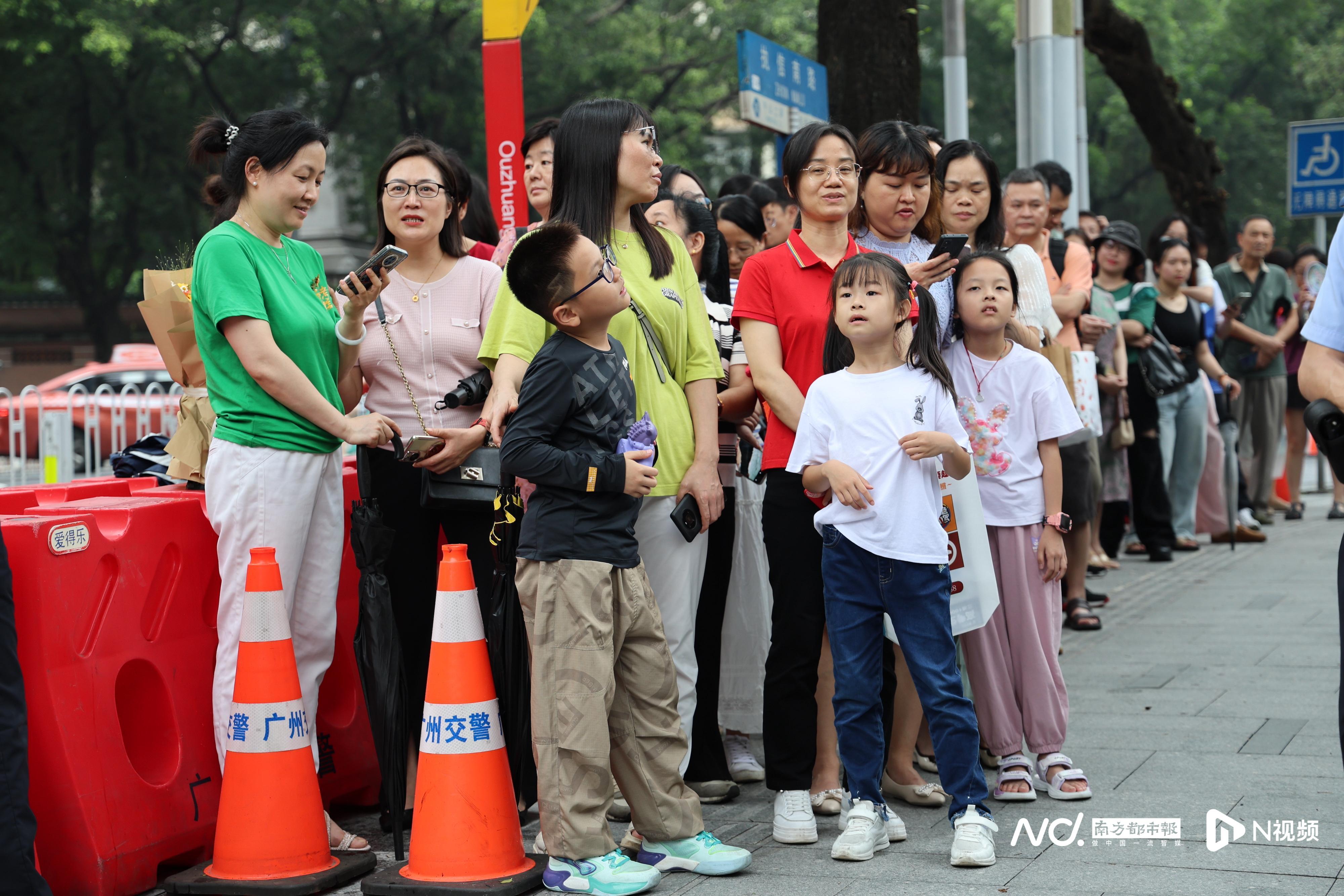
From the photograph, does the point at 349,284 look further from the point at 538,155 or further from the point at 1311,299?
the point at 1311,299

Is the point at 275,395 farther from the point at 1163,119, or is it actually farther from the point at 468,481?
the point at 1163,119

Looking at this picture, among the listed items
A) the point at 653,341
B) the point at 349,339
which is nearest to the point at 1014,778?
the point at 653,341

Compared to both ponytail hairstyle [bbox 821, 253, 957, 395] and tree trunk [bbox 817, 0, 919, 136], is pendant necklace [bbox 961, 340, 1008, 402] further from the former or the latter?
tree trunk [bbox 817, 0, 919, 136]

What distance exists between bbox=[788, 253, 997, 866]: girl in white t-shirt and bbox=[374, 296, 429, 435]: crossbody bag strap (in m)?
1.17

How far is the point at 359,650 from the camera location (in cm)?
404

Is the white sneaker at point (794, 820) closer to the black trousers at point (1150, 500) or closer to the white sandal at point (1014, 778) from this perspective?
the white sandal at point (1014, 778)

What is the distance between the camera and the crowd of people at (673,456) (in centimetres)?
370

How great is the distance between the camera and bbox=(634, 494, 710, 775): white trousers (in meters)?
4.05

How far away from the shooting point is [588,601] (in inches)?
143

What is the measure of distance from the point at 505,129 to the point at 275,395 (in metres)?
2.40

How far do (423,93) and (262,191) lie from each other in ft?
77.3

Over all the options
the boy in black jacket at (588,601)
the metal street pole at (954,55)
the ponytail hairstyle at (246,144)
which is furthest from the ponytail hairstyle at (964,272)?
the metal street pole at (954,55)

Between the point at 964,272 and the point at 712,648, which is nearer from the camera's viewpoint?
the point at 964,272

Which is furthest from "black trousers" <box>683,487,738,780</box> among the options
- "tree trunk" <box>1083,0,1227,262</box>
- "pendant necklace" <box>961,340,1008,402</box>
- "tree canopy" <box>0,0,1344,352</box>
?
"tree canopy" <box>0,0,1344,352</box>
